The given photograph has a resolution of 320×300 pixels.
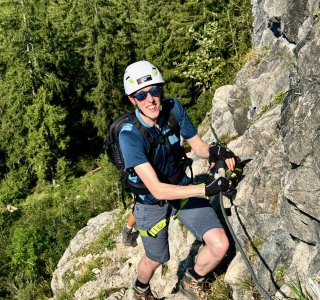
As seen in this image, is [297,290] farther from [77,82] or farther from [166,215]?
[77,82]

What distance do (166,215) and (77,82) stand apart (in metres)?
40.1

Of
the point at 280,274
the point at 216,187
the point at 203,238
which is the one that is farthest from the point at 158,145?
the point at 280,274

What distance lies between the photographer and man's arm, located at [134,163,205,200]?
5.04 m

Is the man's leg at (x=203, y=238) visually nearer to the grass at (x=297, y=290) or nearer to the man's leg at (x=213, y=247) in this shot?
the man's leg at (x=213, y=247)

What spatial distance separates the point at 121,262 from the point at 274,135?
6.06 m

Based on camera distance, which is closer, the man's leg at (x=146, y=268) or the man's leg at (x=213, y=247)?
the man's leg at (x=213, y=247)

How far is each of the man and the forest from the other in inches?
896

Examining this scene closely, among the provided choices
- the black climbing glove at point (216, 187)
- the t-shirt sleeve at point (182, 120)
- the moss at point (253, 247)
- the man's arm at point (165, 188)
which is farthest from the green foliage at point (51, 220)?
the black climbing glove at point (216, 187)

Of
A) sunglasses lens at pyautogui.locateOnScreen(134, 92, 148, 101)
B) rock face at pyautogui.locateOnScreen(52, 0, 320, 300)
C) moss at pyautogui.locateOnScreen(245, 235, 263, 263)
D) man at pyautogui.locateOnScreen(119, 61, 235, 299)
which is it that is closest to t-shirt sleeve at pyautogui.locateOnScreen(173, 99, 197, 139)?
man at pyautogui.locateOnScreen(119, 61, 235, 299)

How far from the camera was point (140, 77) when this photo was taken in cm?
548

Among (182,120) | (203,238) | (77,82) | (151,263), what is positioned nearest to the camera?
(203,238)

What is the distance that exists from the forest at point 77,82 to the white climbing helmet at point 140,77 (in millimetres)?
23692

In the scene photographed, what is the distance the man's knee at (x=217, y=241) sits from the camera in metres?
5.51

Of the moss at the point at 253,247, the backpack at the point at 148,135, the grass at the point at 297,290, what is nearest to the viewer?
the grass at the point at 297,290
